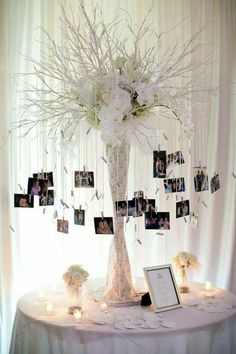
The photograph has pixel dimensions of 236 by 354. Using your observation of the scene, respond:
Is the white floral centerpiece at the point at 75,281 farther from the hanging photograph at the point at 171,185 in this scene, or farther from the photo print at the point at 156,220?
the hanging photograph at the point at 171,185

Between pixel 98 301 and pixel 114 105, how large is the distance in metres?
0.79

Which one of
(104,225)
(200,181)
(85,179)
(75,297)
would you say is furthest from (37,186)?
(200,181)

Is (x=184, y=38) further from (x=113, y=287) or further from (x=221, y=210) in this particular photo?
(x=113, y=287)

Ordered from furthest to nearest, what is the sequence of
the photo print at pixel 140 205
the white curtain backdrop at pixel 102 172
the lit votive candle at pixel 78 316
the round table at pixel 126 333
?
1. the white curtain backdrop at pixel 102 172
2. the photo print at pixel 140 205
3. the lit votive candle at pixel 78 316
4. the round table at pixel 126 333

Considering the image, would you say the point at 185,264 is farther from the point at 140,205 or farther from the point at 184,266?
the point at 140,205

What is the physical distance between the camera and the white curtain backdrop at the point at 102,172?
227 centimetres

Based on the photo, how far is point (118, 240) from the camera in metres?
1.77

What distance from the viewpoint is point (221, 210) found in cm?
263

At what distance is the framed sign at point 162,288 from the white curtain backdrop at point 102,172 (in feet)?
1.71

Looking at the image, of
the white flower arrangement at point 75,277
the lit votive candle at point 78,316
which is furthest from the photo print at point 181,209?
the lit votive candle at point 78,316

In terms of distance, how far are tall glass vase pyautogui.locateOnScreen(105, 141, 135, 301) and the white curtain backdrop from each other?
1.19ft

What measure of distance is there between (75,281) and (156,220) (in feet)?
1.42

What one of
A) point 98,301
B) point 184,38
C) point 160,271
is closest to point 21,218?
point 98,301

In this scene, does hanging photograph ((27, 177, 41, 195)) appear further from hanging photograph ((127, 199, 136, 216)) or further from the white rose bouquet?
the white rose bouquet
